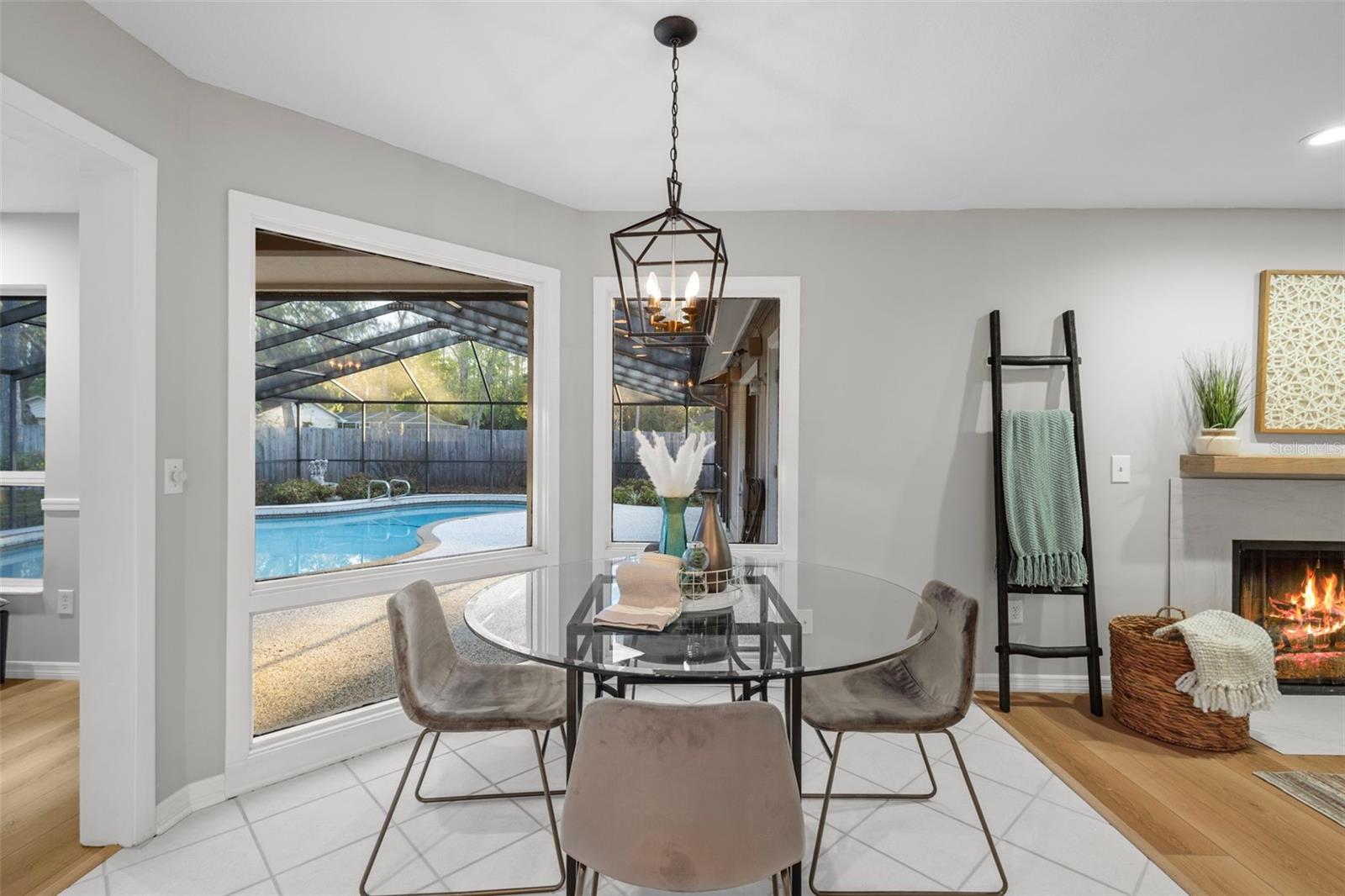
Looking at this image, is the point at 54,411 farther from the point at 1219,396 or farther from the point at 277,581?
the point at 1219,396

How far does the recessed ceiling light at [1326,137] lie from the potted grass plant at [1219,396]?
3.29ft

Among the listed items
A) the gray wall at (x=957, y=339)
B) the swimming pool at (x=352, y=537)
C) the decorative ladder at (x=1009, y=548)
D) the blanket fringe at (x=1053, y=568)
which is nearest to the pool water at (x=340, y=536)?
the swimming pool at (x=352, y=537)

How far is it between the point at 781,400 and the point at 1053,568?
1465mm

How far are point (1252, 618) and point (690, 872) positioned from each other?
3.39m

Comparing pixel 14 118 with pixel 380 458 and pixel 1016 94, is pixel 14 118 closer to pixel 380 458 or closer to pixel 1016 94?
pixel 380 458

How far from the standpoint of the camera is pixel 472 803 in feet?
7.13

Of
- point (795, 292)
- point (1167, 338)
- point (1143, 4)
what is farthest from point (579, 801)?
point (1167, 338)

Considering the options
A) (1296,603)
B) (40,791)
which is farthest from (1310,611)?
(40,791)

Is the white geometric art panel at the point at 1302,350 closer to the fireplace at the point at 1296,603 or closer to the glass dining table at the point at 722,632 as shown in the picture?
the fireplace at the point at 1296,603

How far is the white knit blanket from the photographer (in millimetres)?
2551

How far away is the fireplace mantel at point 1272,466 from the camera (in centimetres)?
292

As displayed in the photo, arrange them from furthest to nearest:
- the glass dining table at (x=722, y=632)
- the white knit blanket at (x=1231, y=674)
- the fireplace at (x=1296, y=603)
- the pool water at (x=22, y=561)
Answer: the pool water at (x=22, y=561), the fireplace at (x=1296, y=603), the white knit blanket at (x=1231, y=674), the glass dining table at (x=722, y=632)

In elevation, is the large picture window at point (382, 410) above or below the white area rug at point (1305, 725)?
above

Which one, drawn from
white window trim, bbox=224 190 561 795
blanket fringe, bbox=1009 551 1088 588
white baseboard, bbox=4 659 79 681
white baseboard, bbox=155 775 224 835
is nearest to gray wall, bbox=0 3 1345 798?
blanket fringe, bbox=1009 551 1088 588
